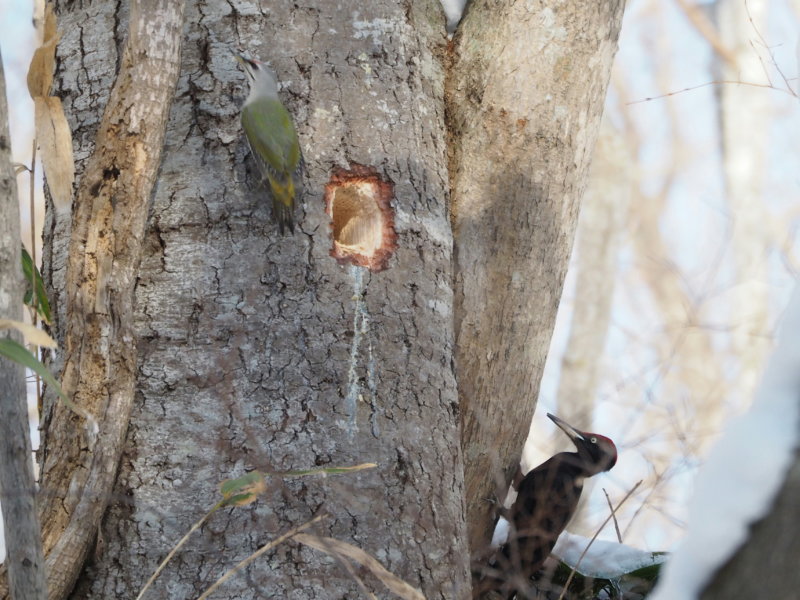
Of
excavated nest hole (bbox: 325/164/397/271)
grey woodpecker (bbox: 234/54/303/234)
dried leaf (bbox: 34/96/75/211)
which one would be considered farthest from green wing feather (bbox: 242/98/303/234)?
dried leaf (bbox: 34/96/75/211)

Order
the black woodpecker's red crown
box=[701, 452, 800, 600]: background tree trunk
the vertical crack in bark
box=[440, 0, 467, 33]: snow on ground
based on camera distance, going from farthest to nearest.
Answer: the black woodpecker's red crown, box=[440, 0, 467, 33]: snow on ground, the vertical crack in bark, box=[701, 452, 800, 600]: background tree trunk

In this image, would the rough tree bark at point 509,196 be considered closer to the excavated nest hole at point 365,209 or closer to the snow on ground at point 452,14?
the snow on ground at point 452,14

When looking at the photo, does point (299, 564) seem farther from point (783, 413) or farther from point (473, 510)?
point (783, 413)

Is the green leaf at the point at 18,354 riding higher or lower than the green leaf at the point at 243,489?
higher

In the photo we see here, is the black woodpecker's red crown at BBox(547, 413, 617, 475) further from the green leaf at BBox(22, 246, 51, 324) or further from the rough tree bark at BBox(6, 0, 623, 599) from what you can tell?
the green leaf at BBox(22, 246, 51, 324)

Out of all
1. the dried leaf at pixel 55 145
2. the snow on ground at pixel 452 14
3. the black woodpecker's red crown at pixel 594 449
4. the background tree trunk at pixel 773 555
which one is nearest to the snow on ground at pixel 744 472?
the background tree trunk at pixel 773 555

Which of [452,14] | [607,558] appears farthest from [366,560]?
[452,14]

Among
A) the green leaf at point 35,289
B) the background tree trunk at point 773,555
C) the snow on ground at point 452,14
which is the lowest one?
the green leaf at point 35,289

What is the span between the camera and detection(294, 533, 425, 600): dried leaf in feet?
6.49

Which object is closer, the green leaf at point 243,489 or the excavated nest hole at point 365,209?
the green leaf at point 243,489

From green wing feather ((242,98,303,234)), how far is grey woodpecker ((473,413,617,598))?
4.14ft

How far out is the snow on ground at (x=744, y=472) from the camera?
1.04m

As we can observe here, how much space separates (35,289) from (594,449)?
2.64 m

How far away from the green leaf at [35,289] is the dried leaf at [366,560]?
3.53 feet
